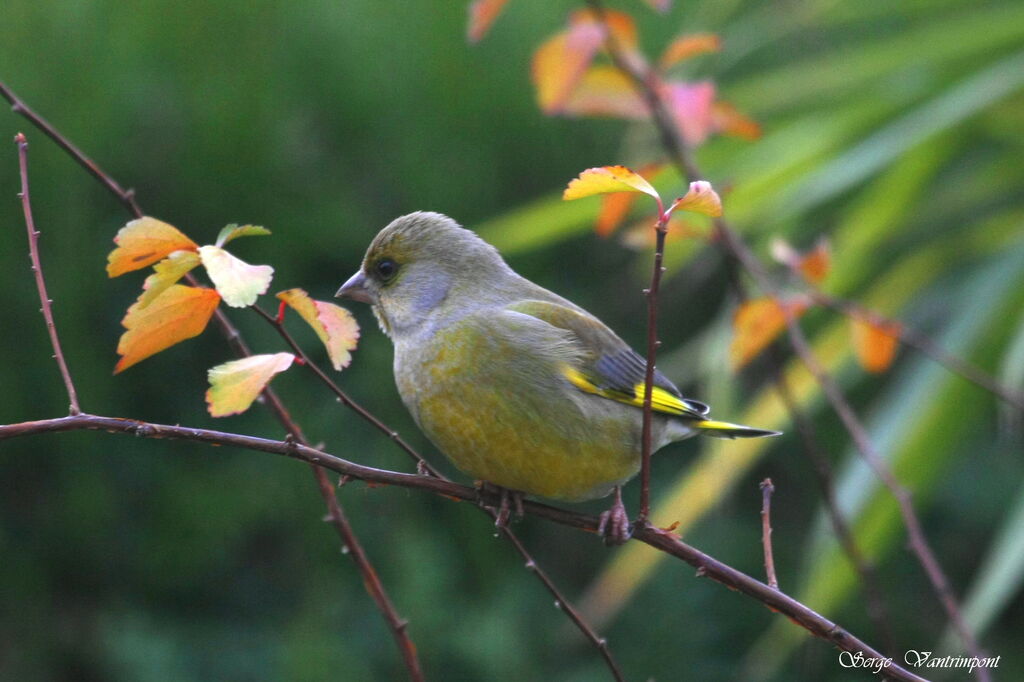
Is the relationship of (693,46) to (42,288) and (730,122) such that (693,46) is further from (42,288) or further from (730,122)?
(42,288)

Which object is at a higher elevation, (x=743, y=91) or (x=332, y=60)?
(x=332, y=60)

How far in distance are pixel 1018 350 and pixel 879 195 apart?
0.81 meters

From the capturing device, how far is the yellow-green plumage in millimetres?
1873

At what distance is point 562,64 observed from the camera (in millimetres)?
2148

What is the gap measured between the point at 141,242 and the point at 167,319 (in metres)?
0.09

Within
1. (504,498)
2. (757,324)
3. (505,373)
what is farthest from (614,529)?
(757,324)

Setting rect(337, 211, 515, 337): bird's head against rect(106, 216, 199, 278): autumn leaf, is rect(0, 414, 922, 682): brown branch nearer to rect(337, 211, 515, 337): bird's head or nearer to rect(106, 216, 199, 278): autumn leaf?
rect(106, 216, 199, 278): autumn leaf

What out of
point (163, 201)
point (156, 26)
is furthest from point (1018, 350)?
point (156, 26)

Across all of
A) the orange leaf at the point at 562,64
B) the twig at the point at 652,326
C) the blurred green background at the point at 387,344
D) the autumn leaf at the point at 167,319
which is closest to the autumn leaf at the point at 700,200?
the twig at the point at 652,326

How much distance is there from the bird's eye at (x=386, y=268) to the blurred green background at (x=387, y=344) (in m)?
1.30

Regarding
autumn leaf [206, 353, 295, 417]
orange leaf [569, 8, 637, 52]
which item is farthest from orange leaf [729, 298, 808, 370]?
autumn leaf [206, 353, 295, 417]

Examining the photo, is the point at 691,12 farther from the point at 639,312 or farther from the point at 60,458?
the point at 60,458

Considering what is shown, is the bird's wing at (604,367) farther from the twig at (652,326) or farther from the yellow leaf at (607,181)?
the yellow leaf at (607,181)

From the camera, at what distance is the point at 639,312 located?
4172 mm
